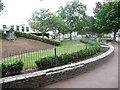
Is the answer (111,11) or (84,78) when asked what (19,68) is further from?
(111,11)

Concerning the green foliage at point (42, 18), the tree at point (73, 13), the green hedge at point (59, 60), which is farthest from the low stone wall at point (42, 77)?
the tree at point (73, 13)

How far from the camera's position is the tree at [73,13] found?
21.1 m

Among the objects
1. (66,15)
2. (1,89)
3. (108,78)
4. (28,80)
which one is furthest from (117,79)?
(66,15)

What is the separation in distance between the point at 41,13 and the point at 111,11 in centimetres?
1098

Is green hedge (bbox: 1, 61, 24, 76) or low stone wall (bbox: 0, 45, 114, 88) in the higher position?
green hedge (bbox: 1, 61, 24, 76)

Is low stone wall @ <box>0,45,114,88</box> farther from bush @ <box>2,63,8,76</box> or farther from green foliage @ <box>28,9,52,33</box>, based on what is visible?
green foliage @ <box>28,9,52,33</box>

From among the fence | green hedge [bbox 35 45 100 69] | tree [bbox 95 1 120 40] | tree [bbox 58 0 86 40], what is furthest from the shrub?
tree [bbox 58 0 86 40]

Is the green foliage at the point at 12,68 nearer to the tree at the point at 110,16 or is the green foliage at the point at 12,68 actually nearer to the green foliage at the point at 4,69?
the green foliage at the point at 4,69

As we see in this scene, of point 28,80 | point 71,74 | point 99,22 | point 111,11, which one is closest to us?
point 28,80

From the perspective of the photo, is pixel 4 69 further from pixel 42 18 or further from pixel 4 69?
pixel 42 18

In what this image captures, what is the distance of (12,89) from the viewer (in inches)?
113

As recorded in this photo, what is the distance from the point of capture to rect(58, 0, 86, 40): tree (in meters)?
21.1

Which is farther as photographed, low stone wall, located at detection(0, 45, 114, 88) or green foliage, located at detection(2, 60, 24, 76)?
green foliage, located at detection(2, 60, 24, 76)

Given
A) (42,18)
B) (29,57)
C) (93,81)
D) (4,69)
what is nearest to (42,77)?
(4,69)
